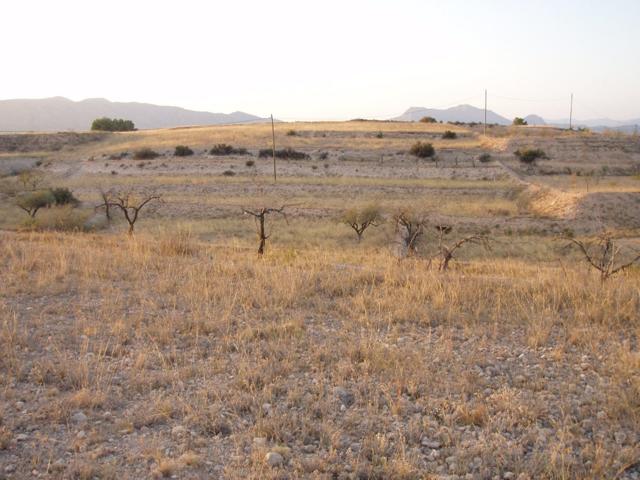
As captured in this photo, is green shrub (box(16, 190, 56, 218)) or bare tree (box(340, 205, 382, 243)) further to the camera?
green shrub (box(16, 190, 56, 218))

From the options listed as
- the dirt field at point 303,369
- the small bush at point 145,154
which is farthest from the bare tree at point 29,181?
the dirt field at point 303,369

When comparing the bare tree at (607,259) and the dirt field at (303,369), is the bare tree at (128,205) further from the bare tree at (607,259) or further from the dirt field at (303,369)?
the bare tree at (607,259)

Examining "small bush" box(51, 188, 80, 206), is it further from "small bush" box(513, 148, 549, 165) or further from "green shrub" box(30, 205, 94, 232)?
"small bush" box(513, 148, 549, 165)

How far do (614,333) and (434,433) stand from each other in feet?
9.76

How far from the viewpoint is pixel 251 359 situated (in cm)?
513

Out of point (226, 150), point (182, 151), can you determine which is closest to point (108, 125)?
point (182, 151)

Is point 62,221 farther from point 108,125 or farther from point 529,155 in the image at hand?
point 108,125

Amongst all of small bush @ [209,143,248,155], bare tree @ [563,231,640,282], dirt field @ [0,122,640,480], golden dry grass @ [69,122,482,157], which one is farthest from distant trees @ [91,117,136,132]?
dirt field @ [0,122,640,480]

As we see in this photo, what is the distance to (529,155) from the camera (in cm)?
4788

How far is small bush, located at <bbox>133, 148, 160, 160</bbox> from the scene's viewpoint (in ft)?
177

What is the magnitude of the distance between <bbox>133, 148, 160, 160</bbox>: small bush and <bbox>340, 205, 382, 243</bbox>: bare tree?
1207 inches

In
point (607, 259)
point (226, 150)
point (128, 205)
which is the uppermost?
point (226, 150)

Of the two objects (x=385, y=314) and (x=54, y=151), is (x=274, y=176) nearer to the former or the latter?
(x=54, y=151)

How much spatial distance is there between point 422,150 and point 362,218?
943 inches
